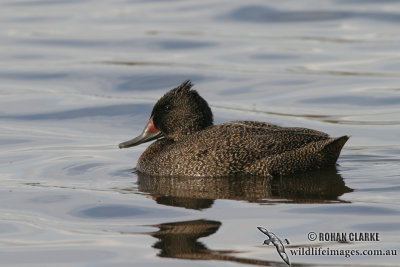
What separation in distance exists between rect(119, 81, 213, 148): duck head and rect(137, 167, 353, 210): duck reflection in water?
0.85m

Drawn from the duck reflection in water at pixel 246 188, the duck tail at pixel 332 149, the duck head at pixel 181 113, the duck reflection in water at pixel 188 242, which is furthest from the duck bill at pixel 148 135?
the duck reflection in water at pixel 188 242

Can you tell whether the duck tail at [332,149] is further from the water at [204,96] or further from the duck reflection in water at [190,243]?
the duck reflection in water at [190,243]

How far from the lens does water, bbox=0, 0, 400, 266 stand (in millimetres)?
8969

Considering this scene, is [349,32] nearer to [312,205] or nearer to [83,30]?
[83,30]

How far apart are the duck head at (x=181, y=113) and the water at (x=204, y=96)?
76 cm

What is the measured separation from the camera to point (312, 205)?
997 centimetres

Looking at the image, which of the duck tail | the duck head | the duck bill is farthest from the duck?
the duck bill

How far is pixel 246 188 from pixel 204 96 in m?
6.50

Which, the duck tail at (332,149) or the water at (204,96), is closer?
the water at (204,96)

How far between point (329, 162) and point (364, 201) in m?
1.58

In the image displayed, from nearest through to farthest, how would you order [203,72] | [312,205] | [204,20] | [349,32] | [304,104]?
1. [312,205]
2. [304,104]
3. [203,72]
4. [349,32]
5. [204,20]

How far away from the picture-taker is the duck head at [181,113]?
12211 millimetres

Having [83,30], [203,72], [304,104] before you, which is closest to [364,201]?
[304,104]

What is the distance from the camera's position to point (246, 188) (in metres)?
10.8
